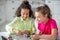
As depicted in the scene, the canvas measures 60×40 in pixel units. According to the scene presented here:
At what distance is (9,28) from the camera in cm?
143

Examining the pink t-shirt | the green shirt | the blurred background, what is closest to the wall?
the blurred background

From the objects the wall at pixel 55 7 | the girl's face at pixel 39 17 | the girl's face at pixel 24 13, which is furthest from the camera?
the wall at pixel 55 7

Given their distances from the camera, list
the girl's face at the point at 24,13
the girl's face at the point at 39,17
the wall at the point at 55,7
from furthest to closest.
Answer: the wall at the point at 55,7, the girl's face at the point at 24,13, the girl's face at the point at 39,17

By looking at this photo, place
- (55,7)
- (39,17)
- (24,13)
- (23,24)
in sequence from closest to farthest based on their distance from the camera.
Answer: (39,17), (24,13), (23,24), (55,7)

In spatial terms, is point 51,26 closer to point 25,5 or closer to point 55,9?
point 25,5

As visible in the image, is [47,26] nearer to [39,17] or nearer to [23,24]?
[39,17]

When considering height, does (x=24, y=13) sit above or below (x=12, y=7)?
below

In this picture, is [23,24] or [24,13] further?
[23,24]

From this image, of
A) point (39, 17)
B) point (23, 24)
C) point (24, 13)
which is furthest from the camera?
point (23, 24)

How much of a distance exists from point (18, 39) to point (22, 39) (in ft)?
0.09

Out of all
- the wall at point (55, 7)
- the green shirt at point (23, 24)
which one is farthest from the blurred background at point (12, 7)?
the green shirt at point (23, 24)

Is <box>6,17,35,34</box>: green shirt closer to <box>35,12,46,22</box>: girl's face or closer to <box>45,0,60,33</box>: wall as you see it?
<box>35,12,46,22</box>: girl's face

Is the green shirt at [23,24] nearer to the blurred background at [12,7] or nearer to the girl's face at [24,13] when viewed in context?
the girl's face at [24,13]

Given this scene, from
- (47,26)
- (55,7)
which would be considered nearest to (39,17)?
(47,26)
